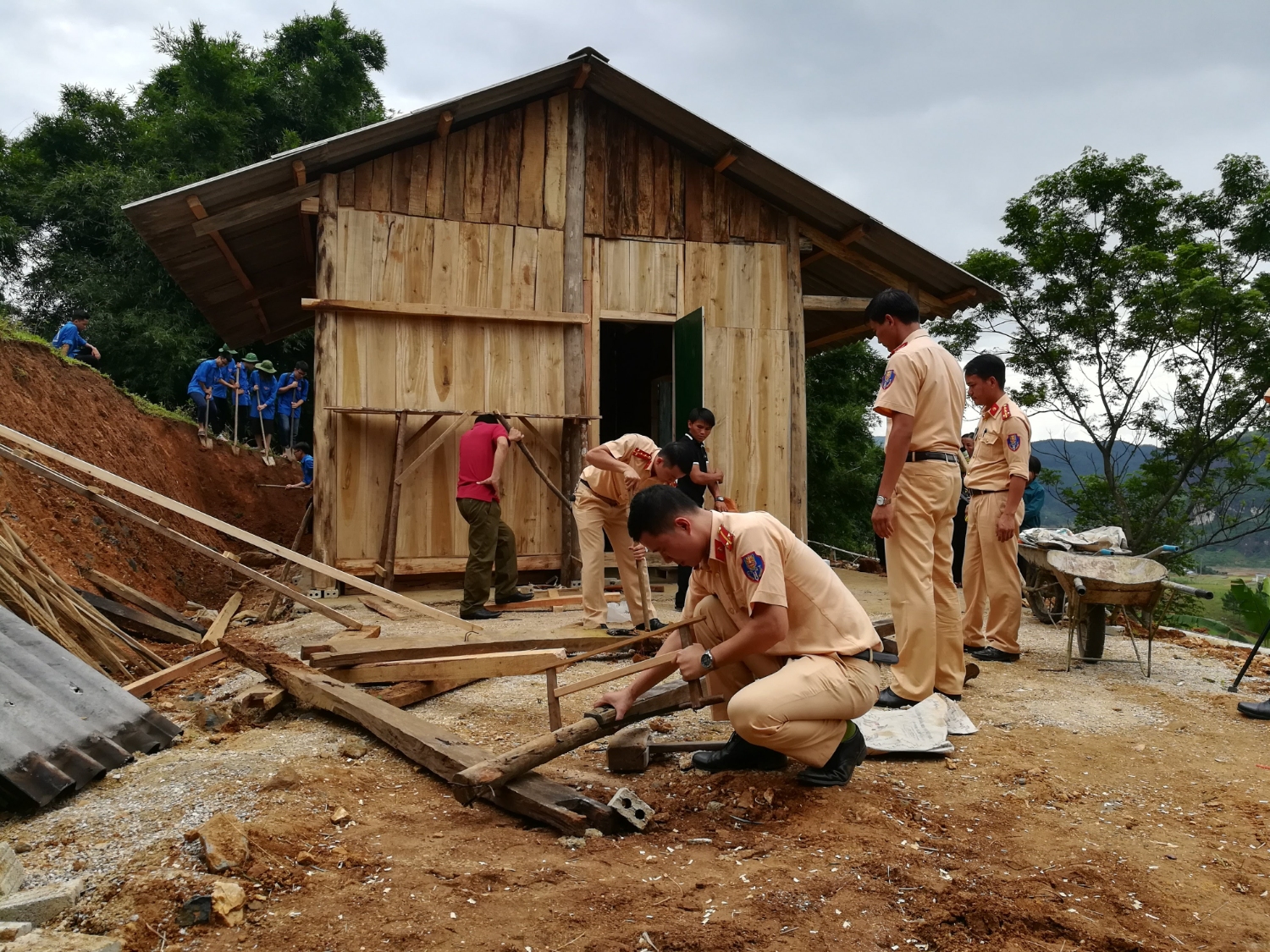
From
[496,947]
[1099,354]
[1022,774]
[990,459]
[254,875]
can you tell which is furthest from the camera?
[1099,354]

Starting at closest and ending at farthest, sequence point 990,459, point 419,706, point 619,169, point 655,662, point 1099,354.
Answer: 1. point 655,662
2. point 419,706
3. point 990,459
4. point 619,169
5. point 1099,354

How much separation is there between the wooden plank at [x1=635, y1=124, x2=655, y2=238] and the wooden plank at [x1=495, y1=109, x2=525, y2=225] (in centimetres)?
126

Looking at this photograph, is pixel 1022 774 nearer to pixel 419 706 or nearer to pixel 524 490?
pixel 419 706

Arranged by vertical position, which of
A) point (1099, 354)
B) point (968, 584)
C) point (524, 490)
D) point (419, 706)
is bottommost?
point (419, 706)

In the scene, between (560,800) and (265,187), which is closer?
(560,800)

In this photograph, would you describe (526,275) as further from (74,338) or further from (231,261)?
(74,338)

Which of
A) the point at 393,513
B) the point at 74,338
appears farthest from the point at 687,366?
the point at 74,338

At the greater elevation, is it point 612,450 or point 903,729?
point 612,450

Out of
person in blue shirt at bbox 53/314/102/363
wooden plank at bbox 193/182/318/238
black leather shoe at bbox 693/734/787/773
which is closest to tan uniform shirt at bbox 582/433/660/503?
black leather shoe at bbox 693/734/787/773

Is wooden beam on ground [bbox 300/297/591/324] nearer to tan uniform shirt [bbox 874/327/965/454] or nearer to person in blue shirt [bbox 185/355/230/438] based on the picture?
tan uniform shirt [bbox 874/327/965/454]

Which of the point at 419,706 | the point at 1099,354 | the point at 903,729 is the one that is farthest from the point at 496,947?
the point at 1099,354

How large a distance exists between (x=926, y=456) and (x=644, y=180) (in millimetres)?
6007

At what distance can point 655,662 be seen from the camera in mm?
3459

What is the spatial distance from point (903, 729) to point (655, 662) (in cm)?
140
